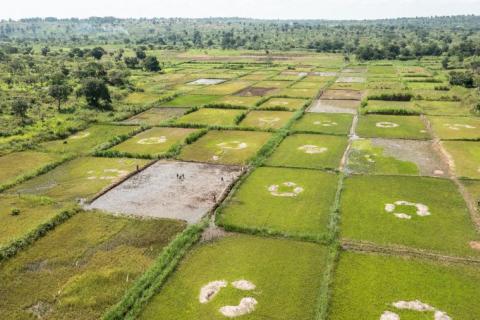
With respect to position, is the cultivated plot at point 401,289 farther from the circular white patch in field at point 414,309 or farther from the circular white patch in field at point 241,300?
the circular white patch in field at point 241,300

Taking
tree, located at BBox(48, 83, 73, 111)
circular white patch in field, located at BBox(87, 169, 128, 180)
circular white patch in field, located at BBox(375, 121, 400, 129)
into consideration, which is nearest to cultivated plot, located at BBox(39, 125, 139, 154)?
circular white patch in field, located at BBox(87, 169, 128, 180)

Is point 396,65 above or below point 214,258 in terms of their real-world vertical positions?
above

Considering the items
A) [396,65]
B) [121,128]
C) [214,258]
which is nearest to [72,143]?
[121,128]

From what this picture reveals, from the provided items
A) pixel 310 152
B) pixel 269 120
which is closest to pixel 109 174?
pixel 310 152

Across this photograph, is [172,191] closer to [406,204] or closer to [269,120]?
[406,204]

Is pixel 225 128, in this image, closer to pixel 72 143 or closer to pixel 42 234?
pixel 72 143

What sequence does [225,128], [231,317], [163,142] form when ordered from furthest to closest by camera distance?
[225,128] → [163,142] → [231,317]
